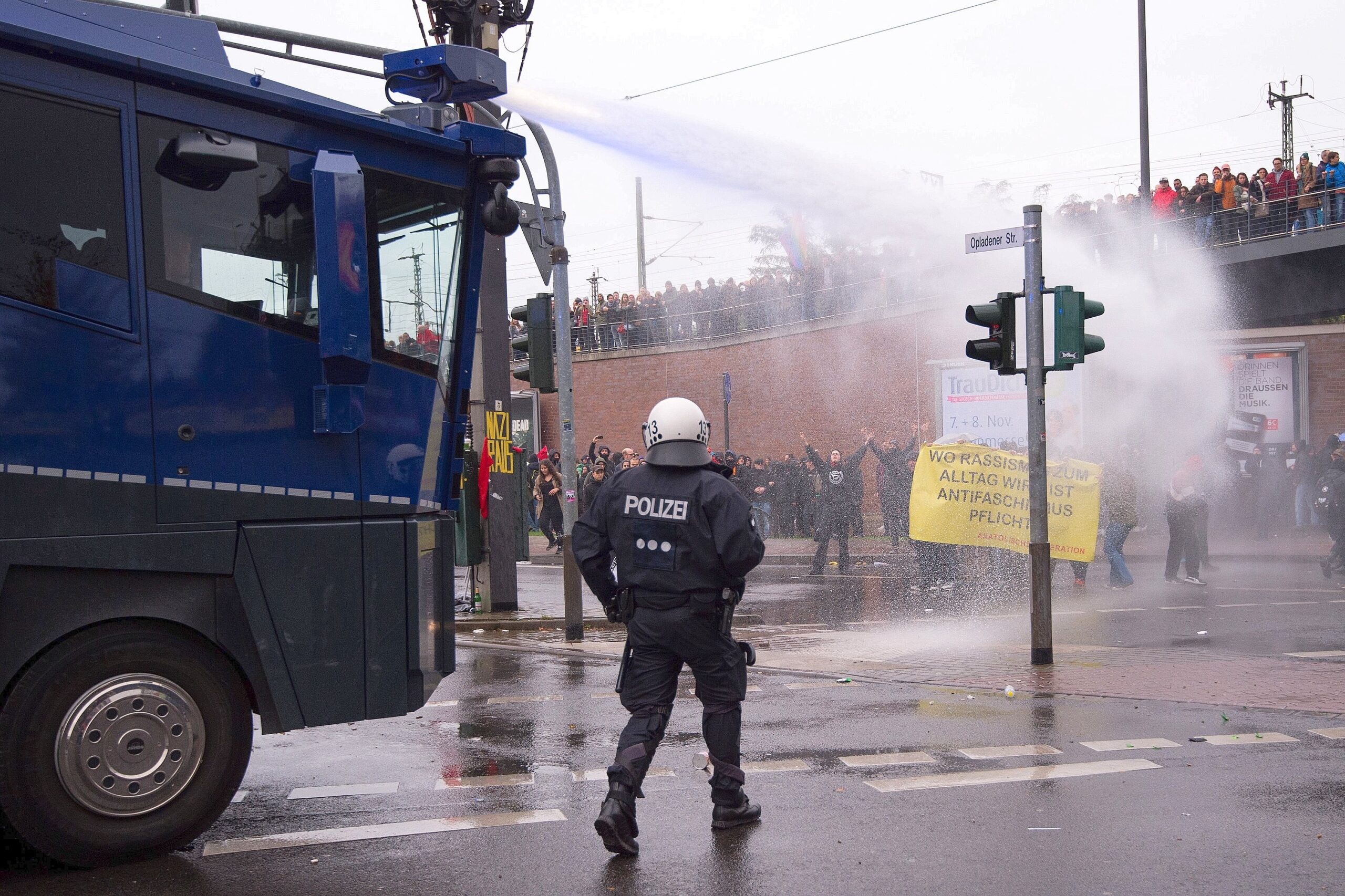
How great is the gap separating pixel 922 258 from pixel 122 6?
69.6 ft

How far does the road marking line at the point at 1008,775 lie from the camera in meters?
6.05

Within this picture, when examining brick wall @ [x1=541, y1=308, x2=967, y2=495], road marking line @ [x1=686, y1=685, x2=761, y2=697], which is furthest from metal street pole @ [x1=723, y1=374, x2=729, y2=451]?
road marking line @ [x1=686, y1=685, x2=761, y2=697]

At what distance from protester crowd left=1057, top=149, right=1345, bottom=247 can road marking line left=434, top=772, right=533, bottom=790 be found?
1923cm

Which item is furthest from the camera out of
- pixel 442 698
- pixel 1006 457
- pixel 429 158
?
pixel 1006 457

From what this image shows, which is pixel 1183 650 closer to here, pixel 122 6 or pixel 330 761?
pixel 330 761

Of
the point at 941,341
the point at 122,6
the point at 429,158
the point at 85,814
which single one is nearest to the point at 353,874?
the point at 85,814

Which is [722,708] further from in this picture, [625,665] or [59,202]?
[59,202]

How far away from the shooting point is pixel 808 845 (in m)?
5.09

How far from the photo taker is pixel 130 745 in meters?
4.85

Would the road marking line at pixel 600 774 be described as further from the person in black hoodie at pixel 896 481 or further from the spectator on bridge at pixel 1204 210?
the spectator on bridge at pixel 1204 210

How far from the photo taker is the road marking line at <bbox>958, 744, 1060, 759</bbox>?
6.66 meters

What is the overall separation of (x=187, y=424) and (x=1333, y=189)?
22775mm

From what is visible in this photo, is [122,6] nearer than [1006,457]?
Yes

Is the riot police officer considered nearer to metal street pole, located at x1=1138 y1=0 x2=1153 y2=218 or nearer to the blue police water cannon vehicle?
the blue police water cannon vehicle
